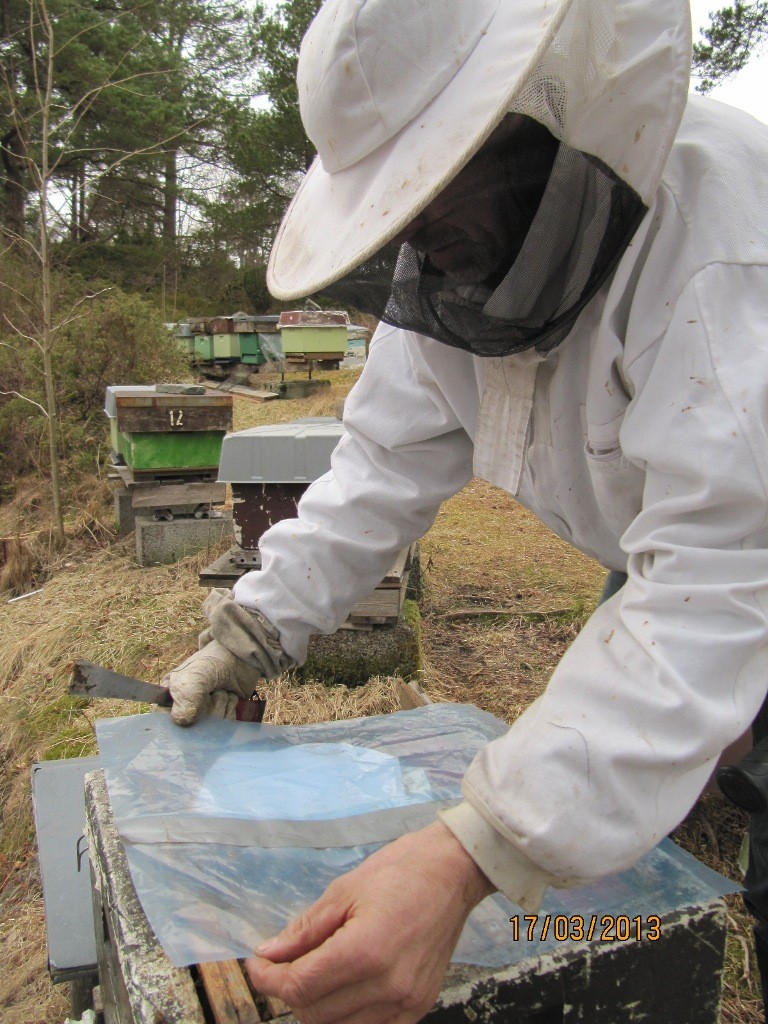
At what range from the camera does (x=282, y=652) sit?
1430 millimetres

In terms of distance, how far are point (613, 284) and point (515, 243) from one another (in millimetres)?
149

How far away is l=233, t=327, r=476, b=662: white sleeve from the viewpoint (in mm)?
1415

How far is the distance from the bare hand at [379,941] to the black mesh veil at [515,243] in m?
0.64

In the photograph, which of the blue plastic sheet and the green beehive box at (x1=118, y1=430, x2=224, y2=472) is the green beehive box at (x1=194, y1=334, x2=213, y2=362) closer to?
the green beehive box at (x1=118, y1=430, x2=224, y2=472)

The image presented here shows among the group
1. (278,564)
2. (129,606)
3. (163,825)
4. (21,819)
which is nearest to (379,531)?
(278,564)

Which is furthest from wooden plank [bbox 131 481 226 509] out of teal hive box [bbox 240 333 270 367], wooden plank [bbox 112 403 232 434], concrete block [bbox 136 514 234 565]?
teal hive box [bbox 240 333 270 367]

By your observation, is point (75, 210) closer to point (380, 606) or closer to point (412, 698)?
point (380, 606)

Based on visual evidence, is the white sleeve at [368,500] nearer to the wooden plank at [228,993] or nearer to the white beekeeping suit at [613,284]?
the white beekeeping suit at [613,284]

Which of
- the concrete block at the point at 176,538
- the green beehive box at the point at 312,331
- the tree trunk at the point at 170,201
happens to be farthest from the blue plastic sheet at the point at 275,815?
the tree trunk at the point at 170,201

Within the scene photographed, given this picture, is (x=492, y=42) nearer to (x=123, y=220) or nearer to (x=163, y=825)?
(x=163, y=825)

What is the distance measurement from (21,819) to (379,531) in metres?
2.05

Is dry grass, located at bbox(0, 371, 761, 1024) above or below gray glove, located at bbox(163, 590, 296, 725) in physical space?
below

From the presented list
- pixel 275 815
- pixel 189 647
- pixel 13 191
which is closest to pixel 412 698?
pixel 275 815
